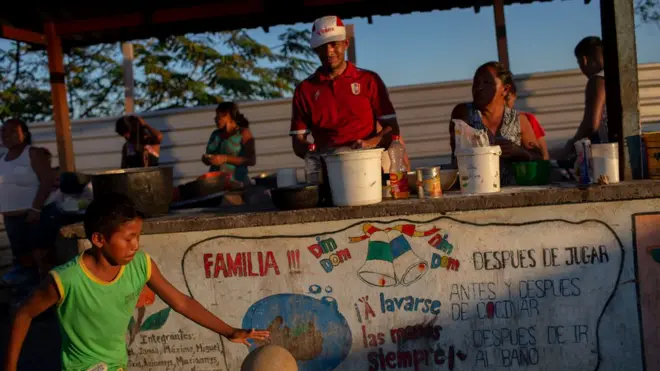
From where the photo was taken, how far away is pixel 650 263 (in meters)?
3.97

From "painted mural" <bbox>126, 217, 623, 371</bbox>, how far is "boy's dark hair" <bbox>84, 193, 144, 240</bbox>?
0.93 meters

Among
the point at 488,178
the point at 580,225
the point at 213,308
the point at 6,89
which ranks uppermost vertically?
the point at 6,89

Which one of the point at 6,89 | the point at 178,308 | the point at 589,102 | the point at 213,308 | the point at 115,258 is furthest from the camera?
Answer: the point at 6,89

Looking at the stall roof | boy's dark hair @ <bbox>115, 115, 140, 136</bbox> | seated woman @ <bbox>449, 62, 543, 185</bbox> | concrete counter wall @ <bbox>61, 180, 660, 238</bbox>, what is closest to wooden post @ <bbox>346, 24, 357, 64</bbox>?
the stall roof

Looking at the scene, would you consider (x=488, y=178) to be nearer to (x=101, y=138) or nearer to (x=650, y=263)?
(x=650, y=263)

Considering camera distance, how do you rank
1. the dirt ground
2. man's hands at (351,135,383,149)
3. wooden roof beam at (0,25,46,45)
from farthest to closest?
wooden roof beam at (0,25,46,45) < the dirt ground < man's hands at (351,135,383,149)

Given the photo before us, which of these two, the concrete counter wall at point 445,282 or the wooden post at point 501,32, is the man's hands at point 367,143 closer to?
the concrete counter wall at point 445,282

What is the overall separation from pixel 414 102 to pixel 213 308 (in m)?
5.45

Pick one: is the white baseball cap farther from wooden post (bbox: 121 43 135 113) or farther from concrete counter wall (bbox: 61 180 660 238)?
wooden post (bbox: 121 43 135 113)

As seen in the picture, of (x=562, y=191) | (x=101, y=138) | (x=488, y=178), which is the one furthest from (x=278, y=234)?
(x=101, y=138)

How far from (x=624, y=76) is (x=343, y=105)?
196 cm

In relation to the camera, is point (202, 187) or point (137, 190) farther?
point (202, 187)

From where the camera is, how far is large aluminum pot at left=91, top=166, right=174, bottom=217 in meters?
4.32

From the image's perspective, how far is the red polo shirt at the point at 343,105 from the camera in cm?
513
